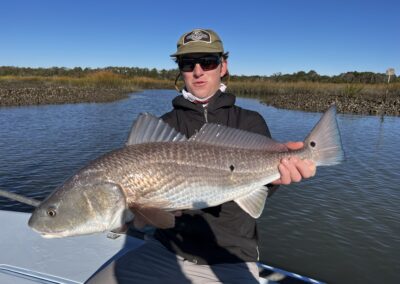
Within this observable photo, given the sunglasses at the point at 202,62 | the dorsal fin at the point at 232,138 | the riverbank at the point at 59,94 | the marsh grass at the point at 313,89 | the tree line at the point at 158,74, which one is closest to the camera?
the dorsal fin at the point at 232,138

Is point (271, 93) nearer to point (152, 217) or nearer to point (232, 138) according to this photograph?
point (232, 138)

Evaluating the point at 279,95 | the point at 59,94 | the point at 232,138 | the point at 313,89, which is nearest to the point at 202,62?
the point at 232,138

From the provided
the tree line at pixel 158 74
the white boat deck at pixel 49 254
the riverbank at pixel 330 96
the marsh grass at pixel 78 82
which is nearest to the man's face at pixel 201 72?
the white boat deck at pixel 49 254

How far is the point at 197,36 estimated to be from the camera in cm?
357

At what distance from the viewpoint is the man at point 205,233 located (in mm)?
3060

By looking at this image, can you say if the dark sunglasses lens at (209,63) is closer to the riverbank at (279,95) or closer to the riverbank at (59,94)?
the riverbank at (279,95)

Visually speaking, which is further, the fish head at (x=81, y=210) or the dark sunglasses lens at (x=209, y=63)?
the dark sunglasses lens at (x=209, y=63)

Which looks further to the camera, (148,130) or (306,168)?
(306,168)

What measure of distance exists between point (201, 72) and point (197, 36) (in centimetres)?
37

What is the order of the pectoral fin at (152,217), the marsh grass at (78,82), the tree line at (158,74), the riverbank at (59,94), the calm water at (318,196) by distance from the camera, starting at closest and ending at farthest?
the pectoral fin at (152,217)
the calm water at (318,196)
the riverbank at (59,94)
the marsh grass at (78,82)
the tree line at (158,74)

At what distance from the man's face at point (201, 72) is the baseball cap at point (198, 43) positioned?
80 mm

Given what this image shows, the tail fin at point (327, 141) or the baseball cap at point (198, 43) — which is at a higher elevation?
the baseball cap at point (198, 43)

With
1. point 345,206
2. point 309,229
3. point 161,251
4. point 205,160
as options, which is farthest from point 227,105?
point 345,206

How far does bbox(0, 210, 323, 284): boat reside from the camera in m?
3.67
